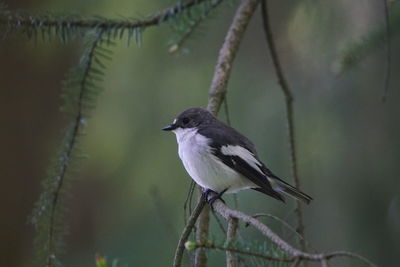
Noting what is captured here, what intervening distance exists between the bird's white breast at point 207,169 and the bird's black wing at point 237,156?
→ 3 cm

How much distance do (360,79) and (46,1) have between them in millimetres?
2354

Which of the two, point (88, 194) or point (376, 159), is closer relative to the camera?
point (376, 159)

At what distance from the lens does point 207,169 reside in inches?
102

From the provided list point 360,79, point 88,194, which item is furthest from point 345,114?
point 88,194

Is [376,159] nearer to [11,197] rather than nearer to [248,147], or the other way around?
[248,147]

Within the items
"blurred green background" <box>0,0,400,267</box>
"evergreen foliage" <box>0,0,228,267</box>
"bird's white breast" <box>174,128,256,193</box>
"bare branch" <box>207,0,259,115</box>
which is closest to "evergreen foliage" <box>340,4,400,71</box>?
"blurred green background" <box>0,0,400,267</box>

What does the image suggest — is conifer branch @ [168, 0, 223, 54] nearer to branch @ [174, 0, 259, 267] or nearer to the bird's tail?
branch @ [174, 0, 259, 267]

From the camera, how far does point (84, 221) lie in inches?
175

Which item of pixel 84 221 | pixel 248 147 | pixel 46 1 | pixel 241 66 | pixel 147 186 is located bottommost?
pixel 84 221

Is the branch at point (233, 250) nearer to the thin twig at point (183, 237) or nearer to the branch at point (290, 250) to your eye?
the branch at point (290, 250)

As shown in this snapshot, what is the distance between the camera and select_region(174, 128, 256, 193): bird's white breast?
2.54 m

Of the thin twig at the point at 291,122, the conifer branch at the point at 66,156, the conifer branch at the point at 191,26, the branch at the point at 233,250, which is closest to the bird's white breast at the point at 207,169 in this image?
the thin twig at the point at 291,122

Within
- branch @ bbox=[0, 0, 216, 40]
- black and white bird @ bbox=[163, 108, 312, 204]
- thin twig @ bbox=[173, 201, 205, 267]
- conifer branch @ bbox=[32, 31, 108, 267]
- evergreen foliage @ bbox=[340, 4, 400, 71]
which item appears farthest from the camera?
evergreen foliage @ bbox=[340, 4, 400, 71]

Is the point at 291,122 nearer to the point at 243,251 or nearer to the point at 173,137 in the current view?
the point at 243,251
